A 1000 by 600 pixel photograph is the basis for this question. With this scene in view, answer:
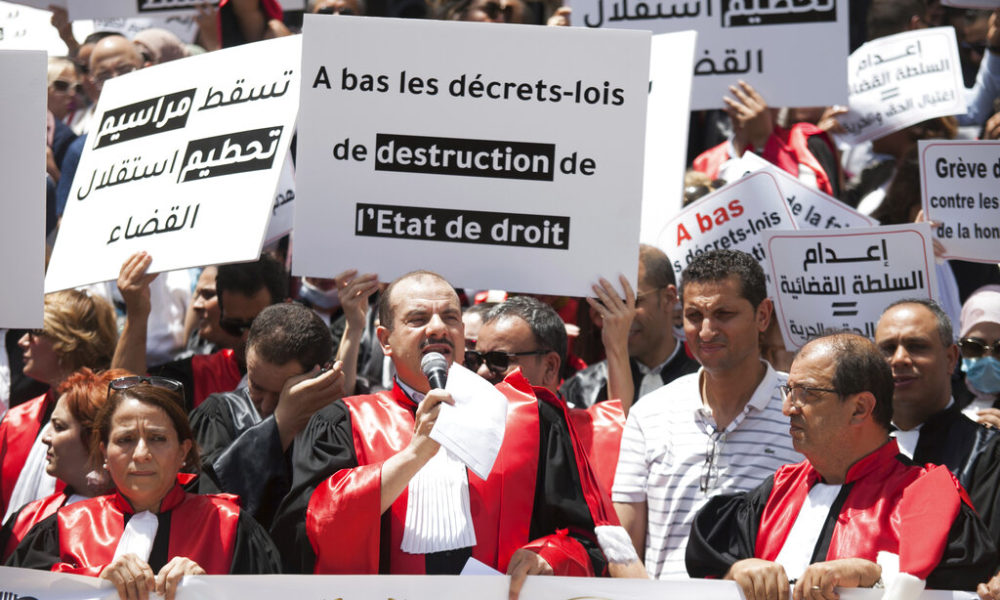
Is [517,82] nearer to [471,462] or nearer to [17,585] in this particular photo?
[471,462]

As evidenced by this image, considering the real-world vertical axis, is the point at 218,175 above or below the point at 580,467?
above

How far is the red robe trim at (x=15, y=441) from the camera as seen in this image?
5953 millimetres

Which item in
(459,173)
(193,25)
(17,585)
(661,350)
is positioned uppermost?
(193,25)

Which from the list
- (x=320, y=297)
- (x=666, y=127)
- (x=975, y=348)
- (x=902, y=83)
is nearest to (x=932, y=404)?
(x=975, y=348)

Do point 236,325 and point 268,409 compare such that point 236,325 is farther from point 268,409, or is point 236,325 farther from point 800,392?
point 800,392

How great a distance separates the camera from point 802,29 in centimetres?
746

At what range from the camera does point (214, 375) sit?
6.35m

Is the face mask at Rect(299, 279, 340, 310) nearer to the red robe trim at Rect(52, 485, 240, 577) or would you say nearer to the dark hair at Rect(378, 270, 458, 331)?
the dark hair at Rect(378, 270, 458, 331)

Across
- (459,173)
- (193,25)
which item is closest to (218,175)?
(459,173)

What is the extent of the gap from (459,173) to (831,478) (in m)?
1.81

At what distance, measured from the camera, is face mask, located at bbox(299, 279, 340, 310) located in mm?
7504

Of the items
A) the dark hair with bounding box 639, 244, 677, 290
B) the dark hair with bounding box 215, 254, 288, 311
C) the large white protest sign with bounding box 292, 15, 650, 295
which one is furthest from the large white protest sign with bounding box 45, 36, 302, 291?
the dark hair with bounding box 639, 244, 677, 290

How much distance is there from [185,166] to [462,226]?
1.28m

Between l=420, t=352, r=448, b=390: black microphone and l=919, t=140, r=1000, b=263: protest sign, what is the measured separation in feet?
11.5
